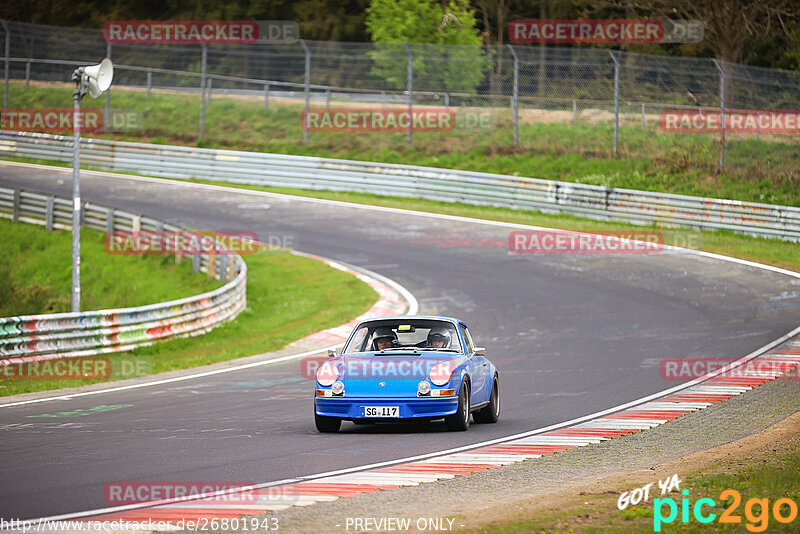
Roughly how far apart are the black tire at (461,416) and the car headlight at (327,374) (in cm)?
126

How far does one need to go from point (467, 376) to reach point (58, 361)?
8332 mm

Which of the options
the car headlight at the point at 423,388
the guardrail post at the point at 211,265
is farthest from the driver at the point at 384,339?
the guardrail post at the point at 211,265

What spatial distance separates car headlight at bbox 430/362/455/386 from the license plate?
1.59 feet

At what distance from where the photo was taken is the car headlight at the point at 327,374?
1118 centimetres

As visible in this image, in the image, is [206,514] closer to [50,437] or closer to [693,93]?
[50,437]

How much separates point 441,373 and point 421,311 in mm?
10143

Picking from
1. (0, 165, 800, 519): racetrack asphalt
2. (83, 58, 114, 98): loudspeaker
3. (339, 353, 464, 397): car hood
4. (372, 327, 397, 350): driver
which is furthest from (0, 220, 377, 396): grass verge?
(339, 353, 464, 397): car hood

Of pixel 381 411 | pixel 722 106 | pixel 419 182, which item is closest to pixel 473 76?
pixel 419 182

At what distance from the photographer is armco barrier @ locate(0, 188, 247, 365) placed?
16.5 meters

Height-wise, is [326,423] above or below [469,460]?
below

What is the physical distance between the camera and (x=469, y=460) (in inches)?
375

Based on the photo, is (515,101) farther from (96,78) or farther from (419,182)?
(96,78)

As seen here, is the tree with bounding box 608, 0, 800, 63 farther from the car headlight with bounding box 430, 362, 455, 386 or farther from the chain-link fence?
the car headlight with bounding box 430, 362, 455, 386

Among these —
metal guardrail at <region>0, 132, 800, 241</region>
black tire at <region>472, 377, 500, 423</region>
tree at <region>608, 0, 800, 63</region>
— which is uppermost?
tree at <region>608, 0, 800, 63</region>
